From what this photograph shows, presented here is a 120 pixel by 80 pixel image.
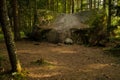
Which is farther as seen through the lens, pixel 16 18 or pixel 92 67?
pixel 16 18

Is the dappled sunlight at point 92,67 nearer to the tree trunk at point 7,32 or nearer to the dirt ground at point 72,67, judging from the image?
the dirt ground at point 72,67

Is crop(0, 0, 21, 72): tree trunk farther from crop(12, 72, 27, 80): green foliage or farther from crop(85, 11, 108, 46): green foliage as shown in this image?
crop(85, 11, 108, 46): green foliage

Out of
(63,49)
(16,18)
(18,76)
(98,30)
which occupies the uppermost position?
(16,18)

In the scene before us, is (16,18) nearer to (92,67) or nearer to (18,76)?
(92,67)

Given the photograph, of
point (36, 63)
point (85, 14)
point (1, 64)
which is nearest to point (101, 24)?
point (85, 14)

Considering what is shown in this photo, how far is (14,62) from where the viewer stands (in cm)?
895

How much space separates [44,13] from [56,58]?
8.54m

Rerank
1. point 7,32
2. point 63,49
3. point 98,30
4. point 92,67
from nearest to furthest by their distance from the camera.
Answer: point 7,32 < point 92,67 < point 63,49 < point 98,30

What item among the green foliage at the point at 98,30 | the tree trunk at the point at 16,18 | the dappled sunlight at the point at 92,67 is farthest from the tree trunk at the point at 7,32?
the tree trunk at the point at 16,18

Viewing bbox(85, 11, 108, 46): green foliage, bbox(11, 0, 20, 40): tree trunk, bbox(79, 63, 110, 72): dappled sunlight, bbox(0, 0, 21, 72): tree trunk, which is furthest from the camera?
bbox(11, 0, 20, 40): tree trunk

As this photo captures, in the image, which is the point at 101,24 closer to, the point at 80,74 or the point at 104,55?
the point at 104,55

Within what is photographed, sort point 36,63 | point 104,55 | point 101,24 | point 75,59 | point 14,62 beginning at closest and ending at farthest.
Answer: point 14,62
point 36,63
point 75,59
point 104,55
point 101,24

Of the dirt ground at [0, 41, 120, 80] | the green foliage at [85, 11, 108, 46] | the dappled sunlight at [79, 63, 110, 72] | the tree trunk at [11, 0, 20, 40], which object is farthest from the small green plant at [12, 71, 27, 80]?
the tree trunk at [11, 0, 20, 40]

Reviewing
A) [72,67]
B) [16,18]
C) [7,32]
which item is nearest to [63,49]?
[72,67]
